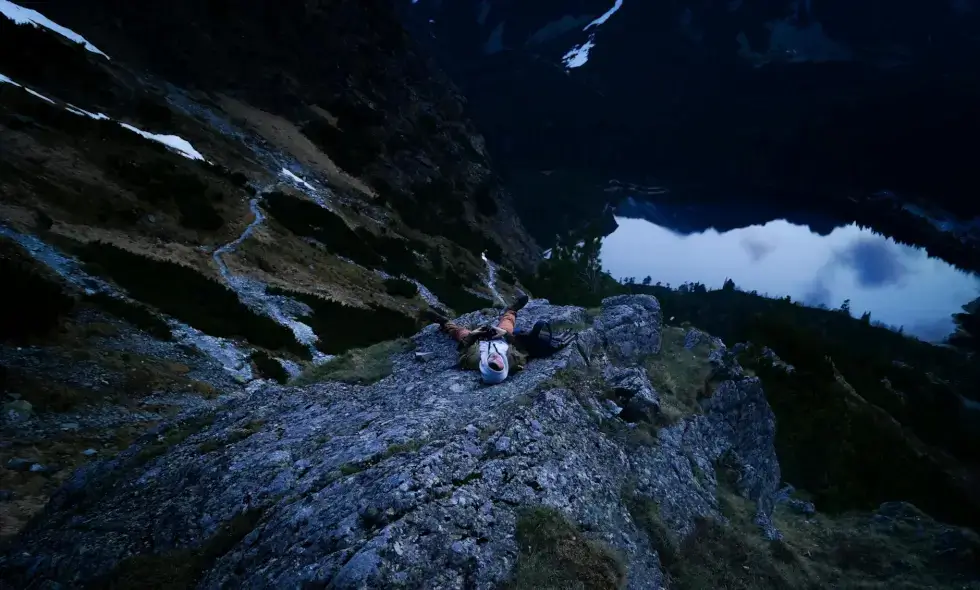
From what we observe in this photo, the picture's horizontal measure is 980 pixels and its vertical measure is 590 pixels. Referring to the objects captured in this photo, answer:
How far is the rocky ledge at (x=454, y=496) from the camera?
17.2 feet

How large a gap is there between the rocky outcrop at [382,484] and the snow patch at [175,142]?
2469cm

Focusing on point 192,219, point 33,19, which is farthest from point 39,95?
point 33,19

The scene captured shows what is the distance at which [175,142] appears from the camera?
101 ft

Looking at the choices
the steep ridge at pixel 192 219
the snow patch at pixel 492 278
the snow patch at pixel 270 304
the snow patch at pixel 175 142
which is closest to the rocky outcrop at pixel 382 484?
the steep ridge at pixel 192 219

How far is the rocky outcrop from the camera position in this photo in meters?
5.19

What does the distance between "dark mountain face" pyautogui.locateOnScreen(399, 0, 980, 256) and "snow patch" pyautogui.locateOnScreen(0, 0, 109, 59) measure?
283 feet

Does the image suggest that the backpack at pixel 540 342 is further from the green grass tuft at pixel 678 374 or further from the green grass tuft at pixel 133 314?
the green grass tuft at pixel 133 314

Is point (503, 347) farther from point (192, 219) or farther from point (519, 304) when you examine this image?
point (192, 219)

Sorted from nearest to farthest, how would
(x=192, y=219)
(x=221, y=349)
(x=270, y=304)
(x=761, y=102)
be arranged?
(x=221, y=349) → (x=270, y=304) → (x=192, y=219) → (x=761, y=102)

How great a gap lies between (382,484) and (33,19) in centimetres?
4145

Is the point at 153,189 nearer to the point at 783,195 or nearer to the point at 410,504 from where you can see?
the point at 410,504

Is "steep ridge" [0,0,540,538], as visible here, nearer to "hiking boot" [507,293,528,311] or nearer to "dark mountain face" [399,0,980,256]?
"hiking boot" [507,293,528,311]

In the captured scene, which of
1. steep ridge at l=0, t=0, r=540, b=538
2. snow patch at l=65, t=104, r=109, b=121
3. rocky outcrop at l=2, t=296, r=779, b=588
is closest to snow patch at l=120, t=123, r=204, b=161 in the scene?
steep ridge at l=0, t=0, r=540, b=538

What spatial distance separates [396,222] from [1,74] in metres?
24.9
